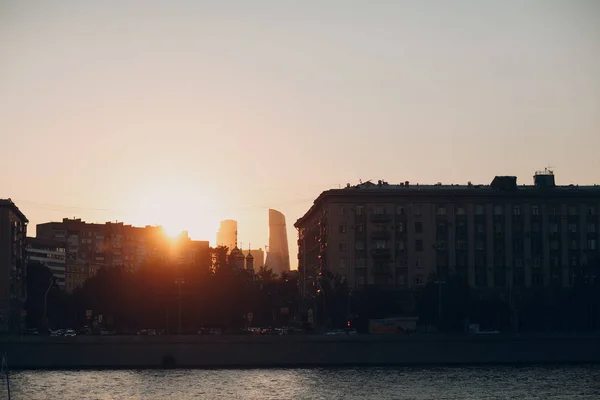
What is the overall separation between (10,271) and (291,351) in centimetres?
5746

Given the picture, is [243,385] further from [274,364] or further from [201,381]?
[274,364]

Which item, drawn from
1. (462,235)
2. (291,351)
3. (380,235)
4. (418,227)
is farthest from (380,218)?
(291,351)

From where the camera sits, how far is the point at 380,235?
163250mm

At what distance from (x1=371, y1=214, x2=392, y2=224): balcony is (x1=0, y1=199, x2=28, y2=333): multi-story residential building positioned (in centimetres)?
5314

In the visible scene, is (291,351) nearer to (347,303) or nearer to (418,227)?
(347,303)

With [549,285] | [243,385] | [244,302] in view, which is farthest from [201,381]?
[549,285]

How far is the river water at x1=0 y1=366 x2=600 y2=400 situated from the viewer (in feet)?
302

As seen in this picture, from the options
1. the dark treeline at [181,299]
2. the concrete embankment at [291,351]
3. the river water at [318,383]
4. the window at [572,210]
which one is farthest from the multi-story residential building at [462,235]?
the river water at [318,383]

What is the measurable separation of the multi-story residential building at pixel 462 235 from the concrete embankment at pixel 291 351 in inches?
1260

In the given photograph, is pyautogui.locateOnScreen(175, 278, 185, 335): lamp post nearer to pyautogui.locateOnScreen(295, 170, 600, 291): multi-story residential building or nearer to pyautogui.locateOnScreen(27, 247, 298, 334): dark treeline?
pyautogui.locateOnScreen(27, 247, 298, 334): dark treeline

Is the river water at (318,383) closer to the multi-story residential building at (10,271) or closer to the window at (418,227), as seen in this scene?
the window at (418,227)

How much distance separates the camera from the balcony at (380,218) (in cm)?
16362

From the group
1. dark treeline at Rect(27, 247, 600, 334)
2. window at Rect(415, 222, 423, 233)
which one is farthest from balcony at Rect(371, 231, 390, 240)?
dark treeline at Rect(27, 247, 600, 334)

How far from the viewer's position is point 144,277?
154 metres
